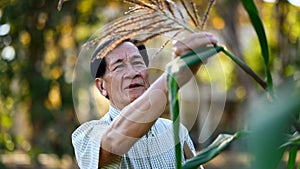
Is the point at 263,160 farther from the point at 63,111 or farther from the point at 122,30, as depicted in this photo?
the point at 63,111

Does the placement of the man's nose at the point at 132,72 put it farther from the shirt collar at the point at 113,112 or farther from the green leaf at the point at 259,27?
the green leaf at the point at 259,27

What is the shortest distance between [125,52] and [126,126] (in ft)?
1.32

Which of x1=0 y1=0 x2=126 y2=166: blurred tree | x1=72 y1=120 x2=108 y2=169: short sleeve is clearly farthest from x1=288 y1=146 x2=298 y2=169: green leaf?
x1=0 y1=0 x2=126 y2=166: blurred tree

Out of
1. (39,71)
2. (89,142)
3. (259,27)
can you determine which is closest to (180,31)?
(259,27)

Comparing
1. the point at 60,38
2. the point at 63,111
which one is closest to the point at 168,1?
the point at 63,111

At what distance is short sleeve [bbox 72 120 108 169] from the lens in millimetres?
1726

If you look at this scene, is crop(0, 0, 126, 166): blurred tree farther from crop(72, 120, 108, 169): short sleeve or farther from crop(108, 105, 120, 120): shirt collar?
crop(72, 120, 108, 169): short sleeve

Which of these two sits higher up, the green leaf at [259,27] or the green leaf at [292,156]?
the green leaf at [259,27]

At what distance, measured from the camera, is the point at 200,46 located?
4.02ft

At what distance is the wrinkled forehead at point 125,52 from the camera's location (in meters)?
1.90

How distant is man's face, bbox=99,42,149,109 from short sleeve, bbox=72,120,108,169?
0.37 feet

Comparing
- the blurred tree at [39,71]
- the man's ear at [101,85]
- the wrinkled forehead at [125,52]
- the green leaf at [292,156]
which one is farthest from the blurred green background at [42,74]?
the green leaf at [292,156]

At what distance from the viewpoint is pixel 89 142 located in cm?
177

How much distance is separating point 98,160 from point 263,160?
0.89 meters
